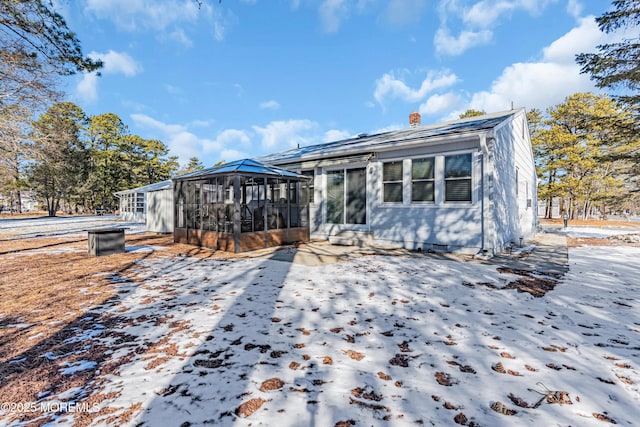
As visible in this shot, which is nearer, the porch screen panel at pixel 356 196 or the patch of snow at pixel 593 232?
the porch screen panel at pixel 356 196

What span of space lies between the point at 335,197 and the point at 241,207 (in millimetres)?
3453

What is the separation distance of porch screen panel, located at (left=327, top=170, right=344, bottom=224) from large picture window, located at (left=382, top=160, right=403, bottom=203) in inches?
65.6

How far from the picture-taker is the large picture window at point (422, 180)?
795 cm

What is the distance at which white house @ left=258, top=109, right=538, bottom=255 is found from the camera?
23.6 feet

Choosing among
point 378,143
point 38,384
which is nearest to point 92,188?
point 378,143

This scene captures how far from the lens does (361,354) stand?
8.20 feet

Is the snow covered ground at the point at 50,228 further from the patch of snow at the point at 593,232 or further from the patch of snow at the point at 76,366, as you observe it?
the patch of snow at the point at 593,232

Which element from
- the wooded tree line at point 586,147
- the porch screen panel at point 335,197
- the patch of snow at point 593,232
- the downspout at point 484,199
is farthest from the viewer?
the patch of snow at point 593,232

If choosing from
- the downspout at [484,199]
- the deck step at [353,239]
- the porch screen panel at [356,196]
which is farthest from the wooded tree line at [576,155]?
the deck step at [353,239]

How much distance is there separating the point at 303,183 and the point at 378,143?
2994 millimetres

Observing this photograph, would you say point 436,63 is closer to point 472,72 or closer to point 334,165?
point 472,72

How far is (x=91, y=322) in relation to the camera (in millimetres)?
3205

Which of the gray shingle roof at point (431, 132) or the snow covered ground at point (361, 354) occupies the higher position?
the gray shingle roof at point (431, 132)

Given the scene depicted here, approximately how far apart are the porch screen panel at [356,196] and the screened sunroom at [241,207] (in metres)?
1.55
